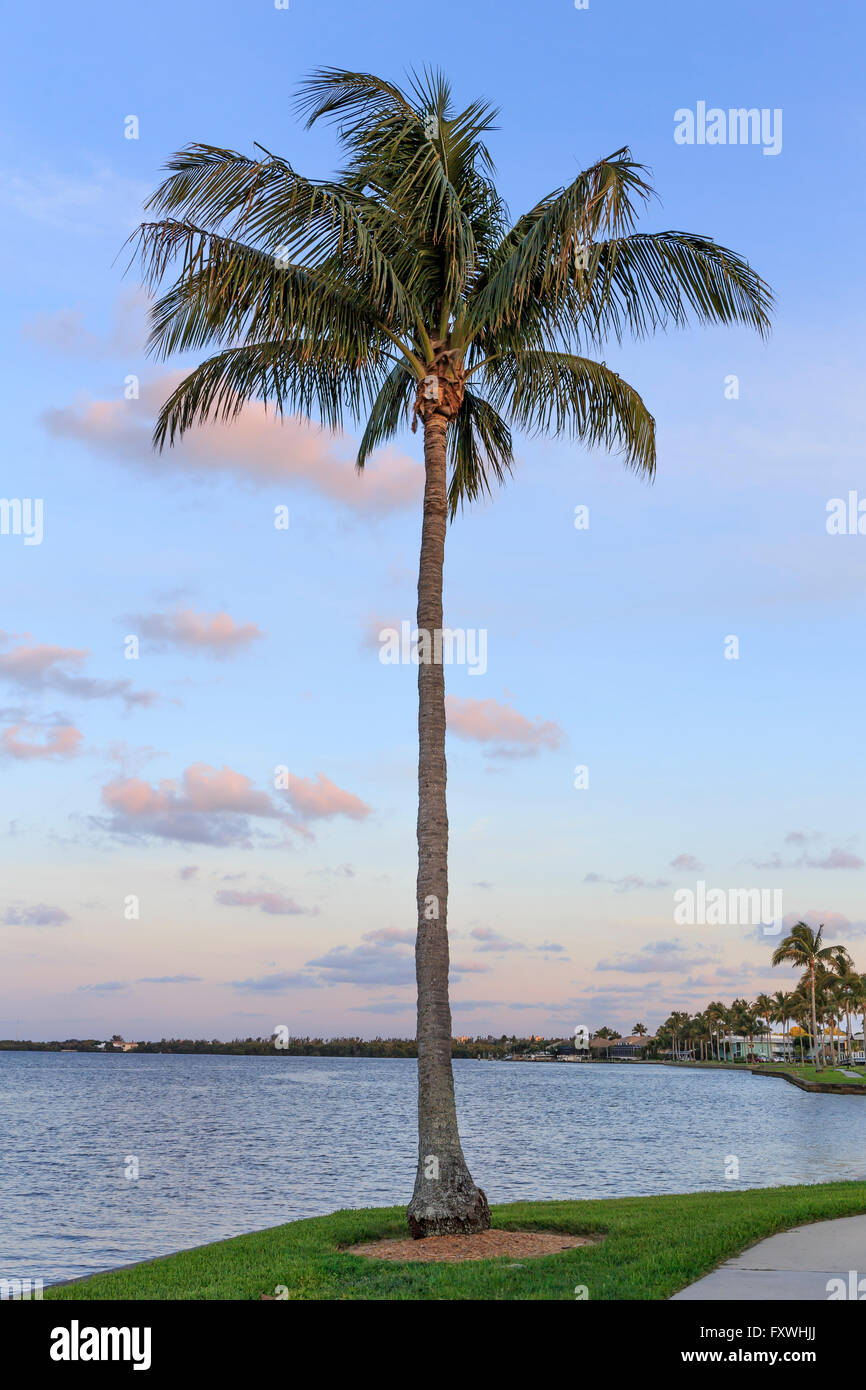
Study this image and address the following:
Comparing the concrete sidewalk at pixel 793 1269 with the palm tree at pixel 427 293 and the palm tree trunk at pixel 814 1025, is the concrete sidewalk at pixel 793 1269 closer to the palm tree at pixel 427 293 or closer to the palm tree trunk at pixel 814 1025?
the palm tree at pixel 427 293

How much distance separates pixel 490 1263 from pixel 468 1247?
0.92 m

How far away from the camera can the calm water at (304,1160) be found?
26250 millimetres

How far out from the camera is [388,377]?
17125mm

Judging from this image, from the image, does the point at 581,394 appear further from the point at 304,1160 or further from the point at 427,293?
the point at 304,1160

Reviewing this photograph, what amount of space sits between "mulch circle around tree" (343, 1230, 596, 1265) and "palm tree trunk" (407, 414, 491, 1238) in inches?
7.1

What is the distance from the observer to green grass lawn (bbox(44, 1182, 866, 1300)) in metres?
10.0

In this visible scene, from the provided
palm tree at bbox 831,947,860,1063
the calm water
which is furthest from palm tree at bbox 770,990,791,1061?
the calm water

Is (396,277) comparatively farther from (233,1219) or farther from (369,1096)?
(369,1096)

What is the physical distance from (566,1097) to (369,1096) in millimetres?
18852

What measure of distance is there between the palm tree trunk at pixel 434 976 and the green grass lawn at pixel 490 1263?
3.81ft

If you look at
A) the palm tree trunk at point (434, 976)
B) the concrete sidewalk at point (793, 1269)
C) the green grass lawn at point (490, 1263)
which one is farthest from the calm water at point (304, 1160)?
the concrete sidewalk at point (793, 1269)

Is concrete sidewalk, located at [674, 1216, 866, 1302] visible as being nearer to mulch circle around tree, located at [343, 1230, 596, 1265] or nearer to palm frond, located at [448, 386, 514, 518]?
mulch circle around tree, located at [343, 1230, 596, 1265]

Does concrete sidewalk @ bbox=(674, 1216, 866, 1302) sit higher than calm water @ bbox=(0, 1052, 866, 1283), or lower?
higher
